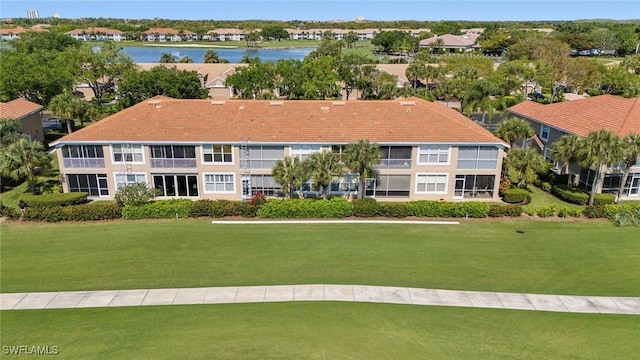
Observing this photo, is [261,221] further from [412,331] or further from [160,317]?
[412,331]

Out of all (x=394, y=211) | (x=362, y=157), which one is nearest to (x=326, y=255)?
(x=394, y=211)

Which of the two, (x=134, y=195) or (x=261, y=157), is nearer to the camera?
(x=134, y=195)

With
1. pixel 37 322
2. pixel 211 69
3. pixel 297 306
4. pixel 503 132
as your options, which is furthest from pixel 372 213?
pixel 211 69

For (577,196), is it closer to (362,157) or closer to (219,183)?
(362,157)

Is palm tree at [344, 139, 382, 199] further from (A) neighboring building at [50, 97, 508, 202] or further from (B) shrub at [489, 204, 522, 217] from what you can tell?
(B) shrub at [489, 204, 522, 217]

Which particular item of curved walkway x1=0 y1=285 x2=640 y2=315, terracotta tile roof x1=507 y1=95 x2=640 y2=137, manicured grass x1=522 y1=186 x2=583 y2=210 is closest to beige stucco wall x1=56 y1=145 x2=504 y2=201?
manicured grass x1=522 y1=186 x2=583 y2=210
